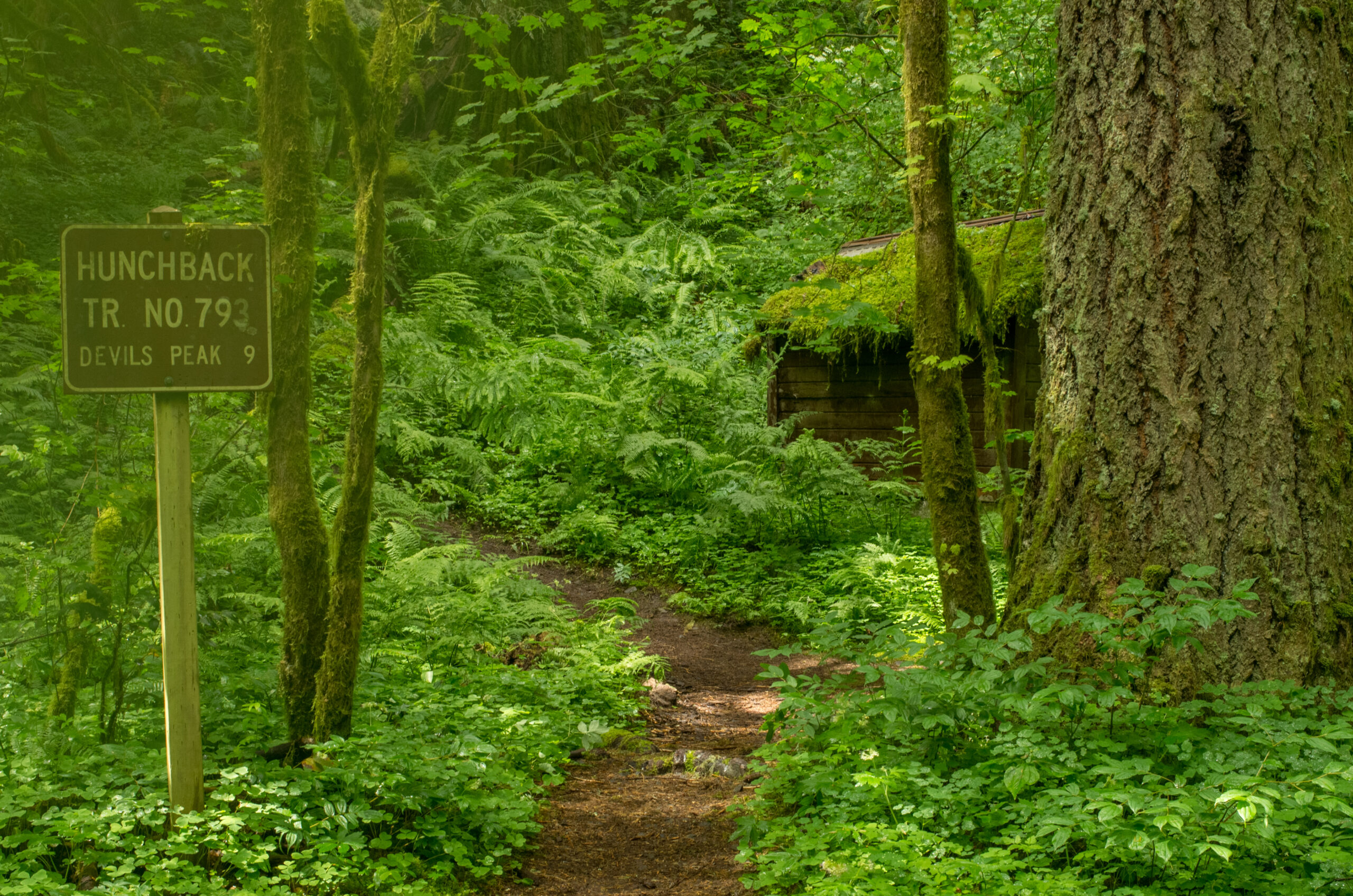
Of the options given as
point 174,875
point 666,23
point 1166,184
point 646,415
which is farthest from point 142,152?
point 1166,184

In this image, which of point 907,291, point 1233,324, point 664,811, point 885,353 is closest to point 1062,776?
point 1233,324

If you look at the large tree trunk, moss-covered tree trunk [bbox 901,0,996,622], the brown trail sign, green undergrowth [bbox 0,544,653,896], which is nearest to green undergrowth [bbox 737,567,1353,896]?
the large tree trunk

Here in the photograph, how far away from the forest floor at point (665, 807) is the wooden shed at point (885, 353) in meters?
3.78

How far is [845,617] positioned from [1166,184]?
4.39 meters

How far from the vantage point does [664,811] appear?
427 centimetres

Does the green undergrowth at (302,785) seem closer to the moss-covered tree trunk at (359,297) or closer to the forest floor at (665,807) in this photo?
the forest floor at (665,807)

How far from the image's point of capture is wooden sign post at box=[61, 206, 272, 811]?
9.89ft

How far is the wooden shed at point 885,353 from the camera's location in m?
9.16

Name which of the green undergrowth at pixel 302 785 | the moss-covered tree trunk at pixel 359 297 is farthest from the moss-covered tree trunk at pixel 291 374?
the green undergrowth at pixel 302 785

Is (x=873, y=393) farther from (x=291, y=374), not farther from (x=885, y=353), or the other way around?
(x=291, y=374)

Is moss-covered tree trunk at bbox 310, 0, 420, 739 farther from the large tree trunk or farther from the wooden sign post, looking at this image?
the large tree trunk

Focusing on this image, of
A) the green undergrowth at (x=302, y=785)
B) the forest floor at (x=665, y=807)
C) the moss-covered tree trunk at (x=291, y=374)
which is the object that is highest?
the moss-covered tree trunk at (x=291, y=374)

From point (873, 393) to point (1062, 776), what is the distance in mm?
8200

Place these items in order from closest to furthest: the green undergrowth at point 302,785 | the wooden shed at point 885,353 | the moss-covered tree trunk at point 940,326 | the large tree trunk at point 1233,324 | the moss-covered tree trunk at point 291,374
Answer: the green undergrowth at point 302,785, the large tree trunk at point 1233,324, the moss-covered tree trunk at point 291,374, the moss-covered tree trunk at point 940,326, the wooden shed at point 885,353
